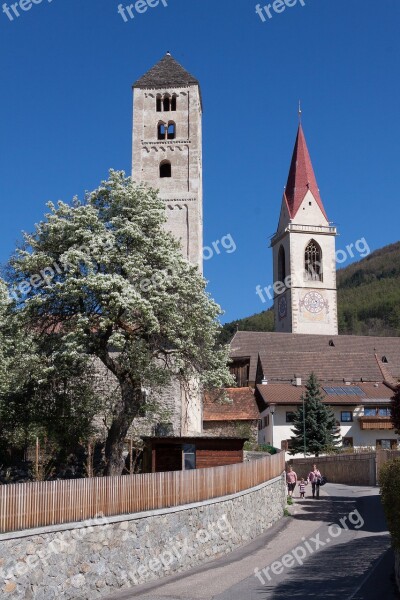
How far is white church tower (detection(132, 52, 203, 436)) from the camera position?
42.0 metres

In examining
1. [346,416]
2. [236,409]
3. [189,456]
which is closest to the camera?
[189,456]

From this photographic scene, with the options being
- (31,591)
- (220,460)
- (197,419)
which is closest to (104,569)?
(31,591)

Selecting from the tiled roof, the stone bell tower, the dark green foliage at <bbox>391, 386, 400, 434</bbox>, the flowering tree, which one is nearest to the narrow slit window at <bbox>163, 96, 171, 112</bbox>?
the stone bell tower

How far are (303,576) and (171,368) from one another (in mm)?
11647

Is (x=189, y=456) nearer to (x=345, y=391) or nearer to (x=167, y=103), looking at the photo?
(x=167, y=103)

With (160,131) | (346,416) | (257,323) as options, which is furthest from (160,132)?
(257,323)

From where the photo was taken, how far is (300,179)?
297 feet

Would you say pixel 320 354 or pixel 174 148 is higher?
pixel 174 148

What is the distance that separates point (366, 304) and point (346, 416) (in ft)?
258

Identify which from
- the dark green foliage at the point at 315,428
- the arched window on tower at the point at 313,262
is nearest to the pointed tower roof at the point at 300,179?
the arched window on tower at the point at 313,262

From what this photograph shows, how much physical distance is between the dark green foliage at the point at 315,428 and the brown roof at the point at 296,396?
17.2 ft

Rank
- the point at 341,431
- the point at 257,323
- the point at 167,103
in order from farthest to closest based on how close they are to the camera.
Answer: the point at 257,323
the point at 341,431
the point at 167,103

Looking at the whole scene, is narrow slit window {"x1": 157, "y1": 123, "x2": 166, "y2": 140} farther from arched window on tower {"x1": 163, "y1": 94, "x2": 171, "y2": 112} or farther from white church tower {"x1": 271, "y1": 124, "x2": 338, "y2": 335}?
white church tower {"x1": 271, "y1": 124, "x2": 338, "y2": 335}

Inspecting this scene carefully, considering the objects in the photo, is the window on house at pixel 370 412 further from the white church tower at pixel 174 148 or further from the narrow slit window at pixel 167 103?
the narrow slit window at pixel 167 103
